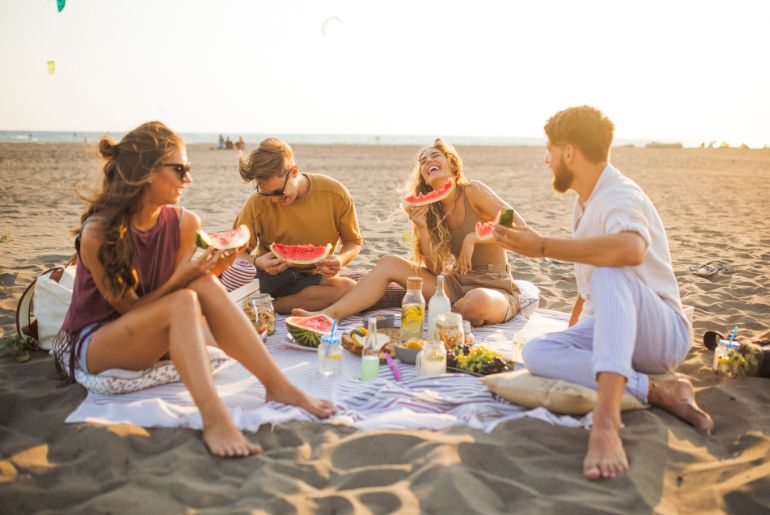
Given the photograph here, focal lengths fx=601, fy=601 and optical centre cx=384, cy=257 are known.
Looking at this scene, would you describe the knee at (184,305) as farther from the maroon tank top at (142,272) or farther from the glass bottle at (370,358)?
the glass bottle at (370,358)

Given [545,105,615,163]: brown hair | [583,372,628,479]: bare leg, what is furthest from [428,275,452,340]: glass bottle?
[583,372,628,479]: bare leg

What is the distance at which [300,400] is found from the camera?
3.63 meters

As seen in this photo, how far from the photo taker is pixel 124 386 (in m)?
3.74

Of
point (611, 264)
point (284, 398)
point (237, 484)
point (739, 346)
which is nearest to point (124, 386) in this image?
point (284, 398)

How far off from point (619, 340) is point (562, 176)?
1213 millimetres

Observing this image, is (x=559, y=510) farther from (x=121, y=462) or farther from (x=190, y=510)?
(x=121, y=462)

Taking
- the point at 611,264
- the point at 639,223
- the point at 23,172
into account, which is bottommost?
the point at 23,172

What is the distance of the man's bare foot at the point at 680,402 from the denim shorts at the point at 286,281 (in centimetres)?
313

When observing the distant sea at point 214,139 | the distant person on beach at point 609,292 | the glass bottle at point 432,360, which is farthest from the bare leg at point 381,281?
the distant sea at point 214,139

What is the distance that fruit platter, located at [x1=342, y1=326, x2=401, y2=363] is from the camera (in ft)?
14.8

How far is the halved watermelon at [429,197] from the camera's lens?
17.0 ft

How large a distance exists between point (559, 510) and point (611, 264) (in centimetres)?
137

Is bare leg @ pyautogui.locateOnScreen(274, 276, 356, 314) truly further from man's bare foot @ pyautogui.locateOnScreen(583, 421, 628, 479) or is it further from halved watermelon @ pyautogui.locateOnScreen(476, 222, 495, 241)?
man's bare foot @ pyautogui.locateOnScreen(583, 421, 628, 479)

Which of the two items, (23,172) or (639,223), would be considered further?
(23,172)
